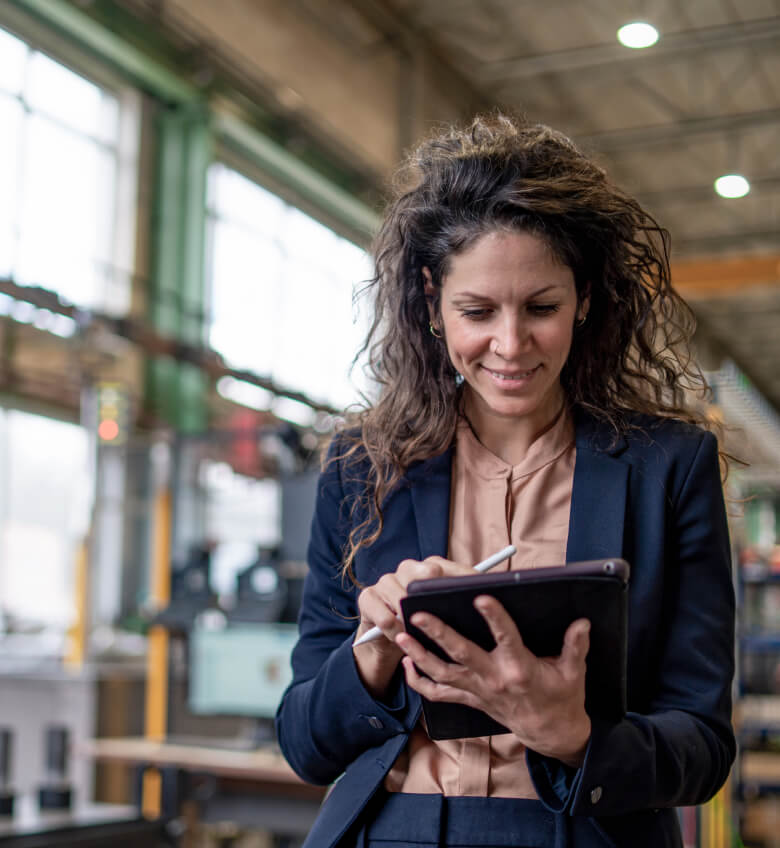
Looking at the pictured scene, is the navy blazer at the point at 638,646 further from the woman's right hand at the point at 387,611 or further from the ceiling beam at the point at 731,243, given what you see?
the ceiling beam at the point at 731,243

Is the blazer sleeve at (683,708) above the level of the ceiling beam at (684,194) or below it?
below

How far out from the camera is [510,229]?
118 cm

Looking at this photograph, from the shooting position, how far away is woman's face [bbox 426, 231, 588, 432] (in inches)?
45.7

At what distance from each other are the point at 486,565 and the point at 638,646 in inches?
7.3

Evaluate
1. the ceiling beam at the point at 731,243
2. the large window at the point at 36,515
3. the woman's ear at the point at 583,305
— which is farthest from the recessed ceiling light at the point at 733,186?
the woman's ear at the point at 583,305

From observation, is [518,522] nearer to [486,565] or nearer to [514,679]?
[486,565]

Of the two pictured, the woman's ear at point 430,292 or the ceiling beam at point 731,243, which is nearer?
the woman's ear at point 430,292

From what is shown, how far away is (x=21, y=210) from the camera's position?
7848 mm

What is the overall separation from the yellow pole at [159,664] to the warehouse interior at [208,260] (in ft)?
0.03

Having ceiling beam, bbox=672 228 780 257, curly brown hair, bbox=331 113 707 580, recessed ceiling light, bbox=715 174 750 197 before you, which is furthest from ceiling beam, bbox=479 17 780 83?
curly brown hair, bbox=331 113 707 580

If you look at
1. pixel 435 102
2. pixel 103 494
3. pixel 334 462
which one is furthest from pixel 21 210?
pixel 334 462

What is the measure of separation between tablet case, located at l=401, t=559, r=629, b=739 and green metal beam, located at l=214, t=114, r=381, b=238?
7.87 meters

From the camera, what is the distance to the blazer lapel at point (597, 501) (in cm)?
114

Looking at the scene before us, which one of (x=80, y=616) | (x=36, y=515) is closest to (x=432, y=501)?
(x=80, y=616)
